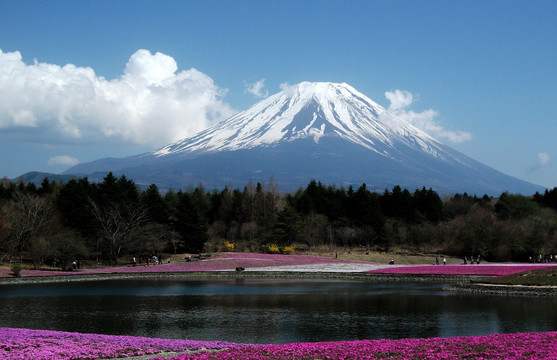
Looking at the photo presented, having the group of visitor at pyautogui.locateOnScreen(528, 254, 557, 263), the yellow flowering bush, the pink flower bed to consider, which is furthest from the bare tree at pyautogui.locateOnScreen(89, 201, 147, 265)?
the group of visitor at pyautogui.locateOnScreen(528, 254, 557, 263)

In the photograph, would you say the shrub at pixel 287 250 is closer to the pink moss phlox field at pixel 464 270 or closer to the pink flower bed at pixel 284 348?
the pink moss phlox field at pixel 464 270

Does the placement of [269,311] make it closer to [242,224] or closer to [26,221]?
[26,221]

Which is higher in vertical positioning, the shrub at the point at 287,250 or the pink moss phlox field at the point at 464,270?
the shrub at the point at 287,250

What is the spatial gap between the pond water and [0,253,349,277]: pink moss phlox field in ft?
31.2

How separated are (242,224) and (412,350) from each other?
233ft

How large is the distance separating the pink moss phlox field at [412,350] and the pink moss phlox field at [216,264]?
37746mm

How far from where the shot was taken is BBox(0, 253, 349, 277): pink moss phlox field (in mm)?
53875

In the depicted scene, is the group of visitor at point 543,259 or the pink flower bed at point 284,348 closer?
the pink flower bed at point 284,348

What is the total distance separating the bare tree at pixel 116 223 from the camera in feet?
219

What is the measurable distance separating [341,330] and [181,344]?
7.64 metres

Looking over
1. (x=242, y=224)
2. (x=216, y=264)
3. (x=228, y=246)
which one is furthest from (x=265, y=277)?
(x=242, y=224)

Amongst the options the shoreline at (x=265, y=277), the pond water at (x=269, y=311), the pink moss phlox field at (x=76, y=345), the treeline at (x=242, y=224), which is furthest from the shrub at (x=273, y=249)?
the pink moss phlox field at (x=76, y=345)

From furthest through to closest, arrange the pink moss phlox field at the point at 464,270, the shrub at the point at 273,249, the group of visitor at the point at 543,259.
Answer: the shrub at the point at 273,249 → the group of visitor at the point at 543,259 → the pink moss phlox field at the point at 464,270

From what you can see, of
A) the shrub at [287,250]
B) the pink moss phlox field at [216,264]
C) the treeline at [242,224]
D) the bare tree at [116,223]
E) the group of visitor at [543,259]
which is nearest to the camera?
the pink moss phlox field at [216,264]
